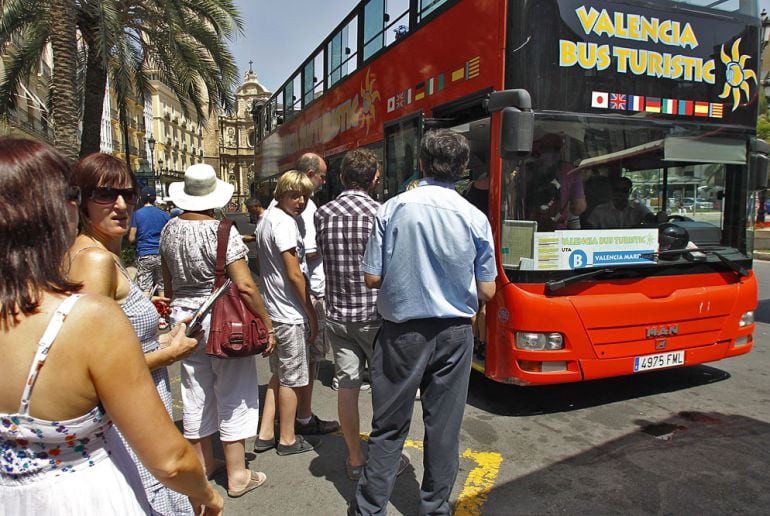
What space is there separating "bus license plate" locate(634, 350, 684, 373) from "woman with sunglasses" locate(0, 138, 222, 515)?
3.79 metres

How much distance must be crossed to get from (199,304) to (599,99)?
3154 millimetres

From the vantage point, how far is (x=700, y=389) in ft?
16.2

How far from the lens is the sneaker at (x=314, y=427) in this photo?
13.2 ft

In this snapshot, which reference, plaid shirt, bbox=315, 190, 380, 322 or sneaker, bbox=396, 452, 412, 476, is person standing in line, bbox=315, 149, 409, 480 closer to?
plaid shirt, bbox=315, 190, 380, 322

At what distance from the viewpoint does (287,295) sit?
11.7 ft

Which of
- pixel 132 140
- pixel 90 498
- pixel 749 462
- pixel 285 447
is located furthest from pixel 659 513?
pixel 132 140

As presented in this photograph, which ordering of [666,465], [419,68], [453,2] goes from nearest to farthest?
1. [666,465]
2. [453,2]
3. [419,68]

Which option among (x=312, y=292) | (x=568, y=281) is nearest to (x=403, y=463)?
(x=312, y=292)

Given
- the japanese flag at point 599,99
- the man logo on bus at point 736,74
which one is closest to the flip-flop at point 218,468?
the japanese flag at point 599,99

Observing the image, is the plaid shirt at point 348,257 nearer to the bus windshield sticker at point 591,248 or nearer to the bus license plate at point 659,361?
the bus windshield sticker at point 591,248

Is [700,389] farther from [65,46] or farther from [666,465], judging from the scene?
[65,46]

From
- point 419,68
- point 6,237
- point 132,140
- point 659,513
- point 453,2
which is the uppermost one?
point 132,140

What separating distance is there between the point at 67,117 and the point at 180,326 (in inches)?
360

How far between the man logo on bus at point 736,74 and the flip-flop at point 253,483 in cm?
452
